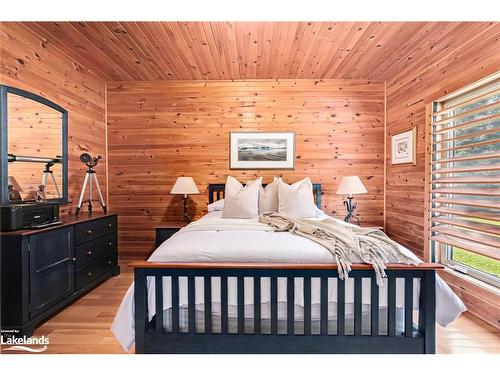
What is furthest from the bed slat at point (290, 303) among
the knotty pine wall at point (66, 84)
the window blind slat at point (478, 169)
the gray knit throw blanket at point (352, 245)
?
the knotty pine wall at point (66, 84)

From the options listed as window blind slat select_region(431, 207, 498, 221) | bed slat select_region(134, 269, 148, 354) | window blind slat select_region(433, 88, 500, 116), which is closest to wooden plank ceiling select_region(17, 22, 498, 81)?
window blind slat select_region(433, 88, 500, 116)

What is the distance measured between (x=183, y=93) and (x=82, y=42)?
1389 mm

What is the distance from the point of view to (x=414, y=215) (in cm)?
343

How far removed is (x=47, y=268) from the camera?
2393 millimetres

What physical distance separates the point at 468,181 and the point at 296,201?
A: 158cm

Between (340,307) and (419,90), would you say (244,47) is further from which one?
(340,307)

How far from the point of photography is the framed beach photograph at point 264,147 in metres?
4.11

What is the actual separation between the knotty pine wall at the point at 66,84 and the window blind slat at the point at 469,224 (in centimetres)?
413

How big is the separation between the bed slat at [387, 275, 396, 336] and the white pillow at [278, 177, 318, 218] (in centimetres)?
150

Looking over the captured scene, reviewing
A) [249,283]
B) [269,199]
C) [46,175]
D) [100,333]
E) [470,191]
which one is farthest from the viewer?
[269,199]

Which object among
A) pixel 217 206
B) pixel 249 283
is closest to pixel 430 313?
pixel 249 283

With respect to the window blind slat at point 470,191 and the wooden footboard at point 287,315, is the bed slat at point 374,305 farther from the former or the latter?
the window blind slat at point 470,191
